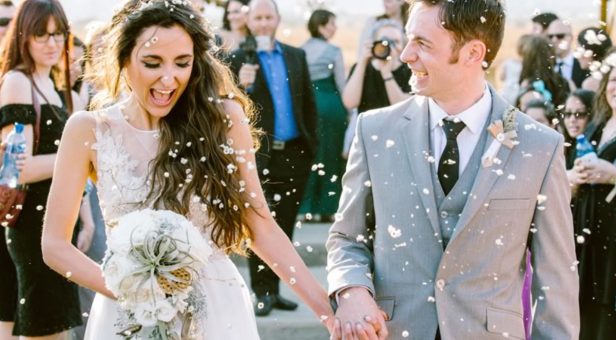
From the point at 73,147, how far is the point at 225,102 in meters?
0.59

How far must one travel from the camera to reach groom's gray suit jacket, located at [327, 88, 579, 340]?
12.6ft

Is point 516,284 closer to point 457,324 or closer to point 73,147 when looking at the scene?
point 457,324

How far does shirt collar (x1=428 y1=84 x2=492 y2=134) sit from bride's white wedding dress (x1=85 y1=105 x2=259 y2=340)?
92 centimetres

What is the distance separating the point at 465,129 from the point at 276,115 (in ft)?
13.5

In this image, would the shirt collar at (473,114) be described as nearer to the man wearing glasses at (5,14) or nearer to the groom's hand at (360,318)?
the groom's hand at (360,318)

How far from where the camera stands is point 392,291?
3.95m

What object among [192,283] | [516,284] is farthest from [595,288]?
[192,283]

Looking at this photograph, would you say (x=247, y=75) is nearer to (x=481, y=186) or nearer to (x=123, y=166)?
(x=123, y=166)

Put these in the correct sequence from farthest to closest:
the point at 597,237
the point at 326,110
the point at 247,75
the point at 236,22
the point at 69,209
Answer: the point at 326,110
the point at 236,22
the point at 247,75
the point at 597,237
the point at 69,209

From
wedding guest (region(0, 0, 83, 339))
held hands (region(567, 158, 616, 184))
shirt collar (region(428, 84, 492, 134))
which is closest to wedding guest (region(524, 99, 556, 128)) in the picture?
held hands (region(567, 158, 616, 184))

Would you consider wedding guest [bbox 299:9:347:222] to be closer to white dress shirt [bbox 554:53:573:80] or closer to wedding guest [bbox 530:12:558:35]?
wedding guest [bbox 530:12:558:35]

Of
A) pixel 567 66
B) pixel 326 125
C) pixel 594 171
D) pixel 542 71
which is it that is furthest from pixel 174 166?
pixel 326 125

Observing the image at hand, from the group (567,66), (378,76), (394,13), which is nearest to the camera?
(378,76)

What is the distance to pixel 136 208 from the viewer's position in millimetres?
4281
